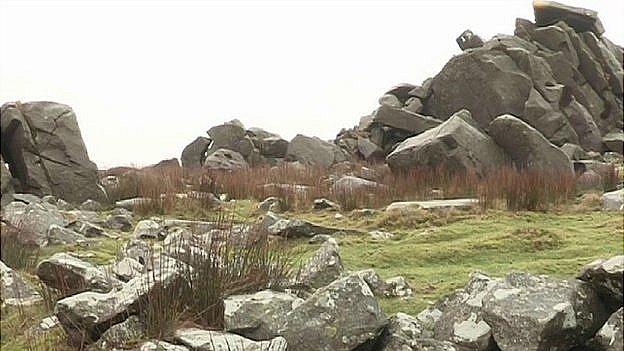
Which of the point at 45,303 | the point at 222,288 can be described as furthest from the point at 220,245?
the point at 45,303

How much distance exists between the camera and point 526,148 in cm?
1535

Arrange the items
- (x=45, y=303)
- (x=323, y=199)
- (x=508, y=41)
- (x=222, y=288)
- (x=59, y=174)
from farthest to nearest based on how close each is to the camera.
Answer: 1. (x=508, y=41)
2. (x=59, y=174)
3. (x=323, y=199)
4. (x=45, y=303)
5. (x=222, y=288)

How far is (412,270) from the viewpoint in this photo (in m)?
6.08

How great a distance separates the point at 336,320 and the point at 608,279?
4.97 feet

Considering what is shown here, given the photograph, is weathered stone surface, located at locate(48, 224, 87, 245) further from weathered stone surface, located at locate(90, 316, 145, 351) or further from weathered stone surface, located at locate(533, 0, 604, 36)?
weathered stone surface, located at locate(533, 0, 604, 36)

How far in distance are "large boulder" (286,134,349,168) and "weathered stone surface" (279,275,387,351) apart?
17.1 m

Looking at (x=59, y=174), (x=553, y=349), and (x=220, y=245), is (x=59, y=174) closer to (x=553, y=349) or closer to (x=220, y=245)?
(x=220, y=245)

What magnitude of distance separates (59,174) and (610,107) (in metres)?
18.6

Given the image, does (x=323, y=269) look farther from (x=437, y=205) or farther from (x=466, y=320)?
(x=437, y=205)

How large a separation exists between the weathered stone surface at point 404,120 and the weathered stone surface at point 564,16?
718 centimetres

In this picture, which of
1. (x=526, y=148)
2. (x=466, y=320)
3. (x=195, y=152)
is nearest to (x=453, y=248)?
(x=466, y=320)

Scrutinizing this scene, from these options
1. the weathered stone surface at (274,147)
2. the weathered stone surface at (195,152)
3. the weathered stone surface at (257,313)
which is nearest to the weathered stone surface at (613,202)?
the weathered stone surface at (257,313)

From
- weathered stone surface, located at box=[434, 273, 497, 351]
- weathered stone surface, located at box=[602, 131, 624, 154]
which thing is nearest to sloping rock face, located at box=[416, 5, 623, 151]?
weathered stone surface, located at box=[602, 131, 624, 154]

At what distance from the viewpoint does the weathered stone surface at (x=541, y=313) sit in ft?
13.0
